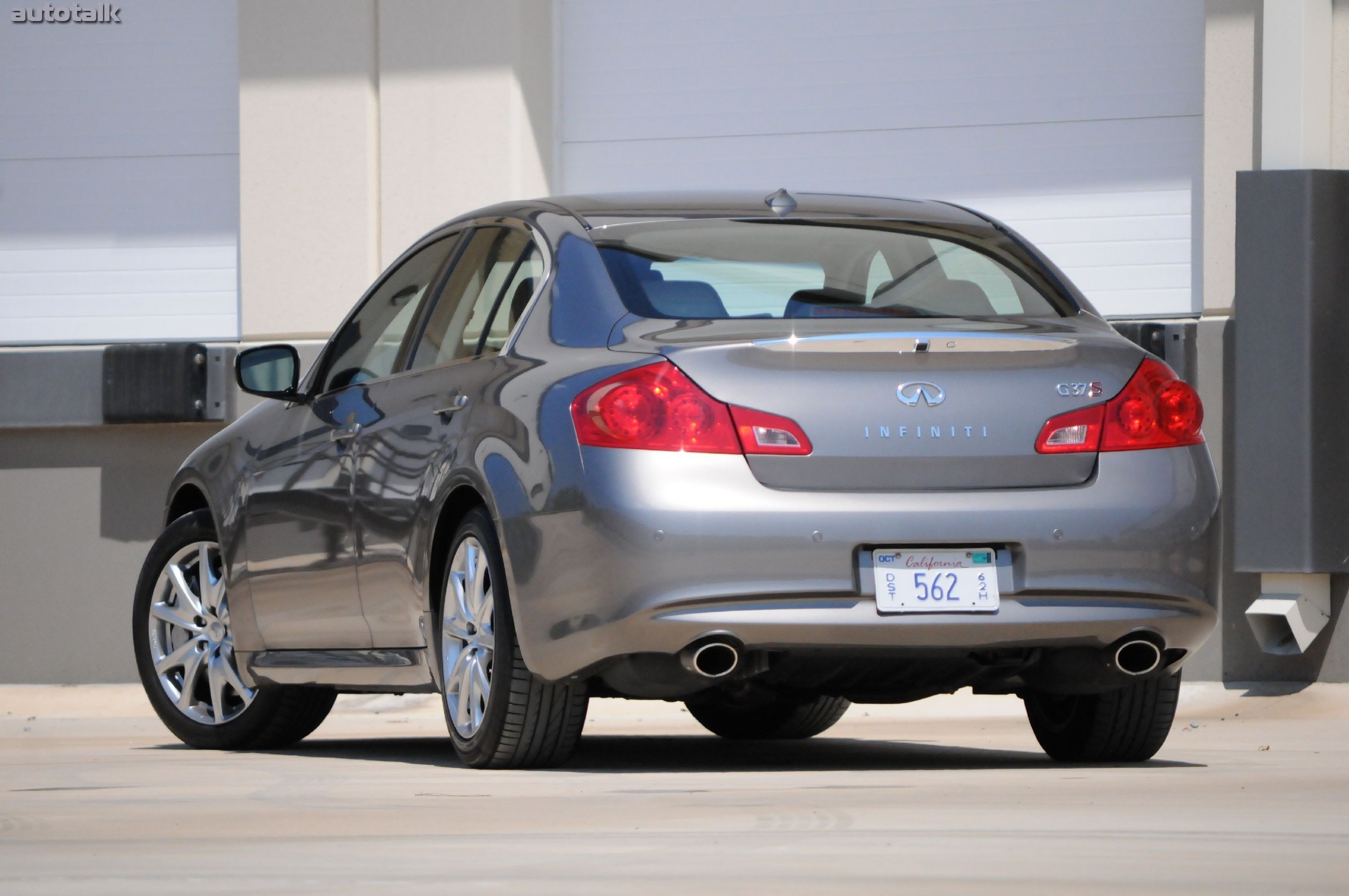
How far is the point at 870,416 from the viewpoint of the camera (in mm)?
5590

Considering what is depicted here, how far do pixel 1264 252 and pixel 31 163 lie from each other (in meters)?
7.24

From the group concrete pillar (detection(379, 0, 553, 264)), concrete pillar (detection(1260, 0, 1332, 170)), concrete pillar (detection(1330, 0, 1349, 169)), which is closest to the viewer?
concrete pillar (detection(1260, 0, 1332, 170))

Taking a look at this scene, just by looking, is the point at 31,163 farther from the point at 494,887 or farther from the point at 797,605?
the point at 494,887

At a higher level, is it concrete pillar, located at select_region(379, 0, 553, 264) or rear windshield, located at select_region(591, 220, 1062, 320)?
concrete pillar, located at select_region(379, 0, 553, 264)

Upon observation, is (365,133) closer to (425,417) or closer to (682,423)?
(425,417)

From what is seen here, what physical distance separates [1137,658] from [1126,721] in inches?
19.5

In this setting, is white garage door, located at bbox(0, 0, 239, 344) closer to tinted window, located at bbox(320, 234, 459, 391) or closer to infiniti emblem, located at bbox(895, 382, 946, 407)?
tinted window, located at bbox(320, 234, 459, 391)

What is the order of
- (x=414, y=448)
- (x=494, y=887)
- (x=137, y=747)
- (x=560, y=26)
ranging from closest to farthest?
(x=494, y=887)
(x=414, y=448)
(x=137, y=747)
(x=560, y=26)

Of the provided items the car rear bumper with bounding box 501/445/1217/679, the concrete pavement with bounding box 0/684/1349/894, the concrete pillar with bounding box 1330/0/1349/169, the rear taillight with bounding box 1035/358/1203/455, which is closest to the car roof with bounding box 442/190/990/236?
the rear taillight with bounding box 1035/358/1203/455

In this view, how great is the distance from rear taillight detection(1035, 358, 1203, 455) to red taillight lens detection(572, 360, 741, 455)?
79 cm

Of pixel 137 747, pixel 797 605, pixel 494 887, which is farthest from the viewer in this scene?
pixel 137 747

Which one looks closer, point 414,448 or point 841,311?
point 841,311

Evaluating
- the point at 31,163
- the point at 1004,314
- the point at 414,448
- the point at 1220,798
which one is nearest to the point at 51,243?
the point at 31,163

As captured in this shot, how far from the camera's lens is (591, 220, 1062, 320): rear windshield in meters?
6.03
